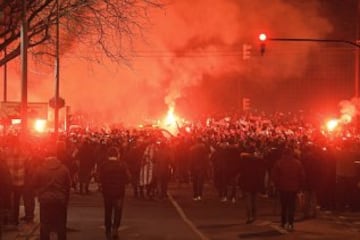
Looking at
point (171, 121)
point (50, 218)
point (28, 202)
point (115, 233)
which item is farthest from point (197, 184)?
point (171, 121)

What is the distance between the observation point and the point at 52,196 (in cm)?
1215

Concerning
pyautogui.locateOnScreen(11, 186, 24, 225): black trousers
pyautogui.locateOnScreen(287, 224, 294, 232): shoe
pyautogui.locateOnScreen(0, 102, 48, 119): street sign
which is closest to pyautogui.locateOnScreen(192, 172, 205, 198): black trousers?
pyautogui.locateOnScreen(287, 224, 294, 232): shoe

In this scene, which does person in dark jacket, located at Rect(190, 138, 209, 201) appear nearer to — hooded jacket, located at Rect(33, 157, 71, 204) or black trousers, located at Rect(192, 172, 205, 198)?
black trousers, located at Rect(192, 172, 205, 198)

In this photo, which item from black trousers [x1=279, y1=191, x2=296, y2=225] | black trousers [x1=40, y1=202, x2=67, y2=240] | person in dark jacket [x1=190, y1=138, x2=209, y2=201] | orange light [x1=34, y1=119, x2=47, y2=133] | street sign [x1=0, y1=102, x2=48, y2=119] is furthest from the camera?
orange light [x1=34, y1=119, x2=47, y2=133]

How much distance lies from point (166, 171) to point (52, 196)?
10.3 m

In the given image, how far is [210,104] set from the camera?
5747 cm

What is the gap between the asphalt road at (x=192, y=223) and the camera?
1496 cm

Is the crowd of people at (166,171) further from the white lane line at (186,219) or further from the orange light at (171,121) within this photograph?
the orange light at (171,121)

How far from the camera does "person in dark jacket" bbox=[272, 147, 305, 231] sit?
15.8 metres

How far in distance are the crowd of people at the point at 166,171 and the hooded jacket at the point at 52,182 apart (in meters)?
0.01

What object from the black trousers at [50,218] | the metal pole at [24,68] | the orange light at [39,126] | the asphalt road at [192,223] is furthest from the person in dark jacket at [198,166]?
the orange light at [39,126]

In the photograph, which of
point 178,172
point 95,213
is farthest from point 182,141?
point 95,213

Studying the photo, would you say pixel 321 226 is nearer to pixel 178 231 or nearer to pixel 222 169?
pixel 178 231

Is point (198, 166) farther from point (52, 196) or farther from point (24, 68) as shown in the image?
point (52, 196)
